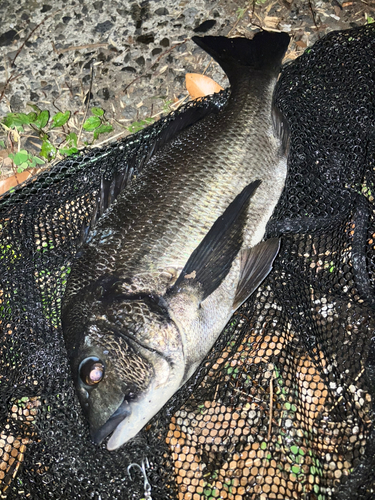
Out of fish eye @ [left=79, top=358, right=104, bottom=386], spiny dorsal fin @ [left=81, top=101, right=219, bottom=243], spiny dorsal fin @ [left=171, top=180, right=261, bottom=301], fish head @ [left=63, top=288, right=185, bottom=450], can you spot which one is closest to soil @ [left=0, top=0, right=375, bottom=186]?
spiny dorsal fin @ [left=81, top=101, right=219, bottom=243]

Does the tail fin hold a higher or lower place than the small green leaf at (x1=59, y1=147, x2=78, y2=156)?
higher

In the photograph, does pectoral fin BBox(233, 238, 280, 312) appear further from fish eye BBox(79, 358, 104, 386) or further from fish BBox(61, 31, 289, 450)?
fish eye BBox(79, 358, 104, 386)

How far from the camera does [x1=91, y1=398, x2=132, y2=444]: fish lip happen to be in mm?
2066

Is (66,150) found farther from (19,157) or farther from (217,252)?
(217,252)

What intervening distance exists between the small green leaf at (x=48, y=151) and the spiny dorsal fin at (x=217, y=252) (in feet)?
6.72

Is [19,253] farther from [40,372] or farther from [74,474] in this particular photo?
[74,474]

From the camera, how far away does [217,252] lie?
2.36 meters

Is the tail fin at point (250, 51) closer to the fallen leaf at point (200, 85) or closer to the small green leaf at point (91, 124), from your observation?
the fallen leaf at point (200, 85)

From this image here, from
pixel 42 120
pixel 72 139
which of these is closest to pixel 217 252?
pixel 72 139

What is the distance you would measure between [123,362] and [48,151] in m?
2.35

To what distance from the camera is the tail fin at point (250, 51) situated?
111 inches

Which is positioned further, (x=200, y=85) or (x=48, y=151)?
(x=48, y=151)

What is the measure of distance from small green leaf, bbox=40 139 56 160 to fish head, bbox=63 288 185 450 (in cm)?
191

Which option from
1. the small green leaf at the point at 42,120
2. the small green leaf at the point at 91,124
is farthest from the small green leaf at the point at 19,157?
the small green leaf at the point at 91,124
